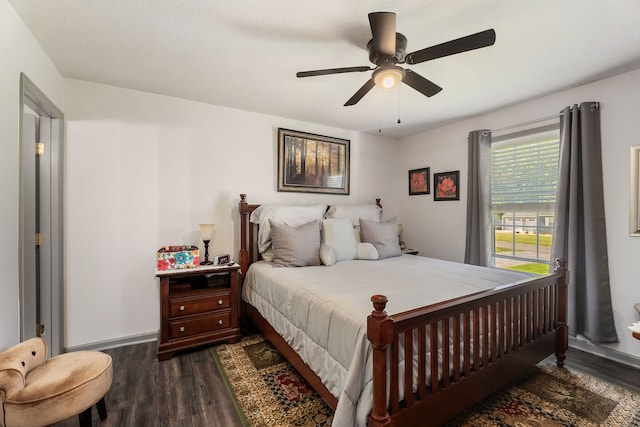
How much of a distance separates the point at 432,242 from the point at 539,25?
108 inches

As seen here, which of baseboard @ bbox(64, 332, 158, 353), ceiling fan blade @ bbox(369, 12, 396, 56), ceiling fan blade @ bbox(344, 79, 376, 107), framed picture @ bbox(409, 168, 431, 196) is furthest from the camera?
framed picture @ bbox(409, 168, 431, 196)

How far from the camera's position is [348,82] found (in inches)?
97.1

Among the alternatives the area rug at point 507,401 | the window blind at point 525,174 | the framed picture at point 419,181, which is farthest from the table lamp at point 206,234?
the window blind at point 525,174

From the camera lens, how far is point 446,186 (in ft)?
12.3

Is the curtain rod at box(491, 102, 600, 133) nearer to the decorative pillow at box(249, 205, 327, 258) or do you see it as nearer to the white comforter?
the white comforter

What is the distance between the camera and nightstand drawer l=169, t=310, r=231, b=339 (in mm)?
2379

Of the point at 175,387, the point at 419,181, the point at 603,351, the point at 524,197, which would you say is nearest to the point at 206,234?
the point at 175,387

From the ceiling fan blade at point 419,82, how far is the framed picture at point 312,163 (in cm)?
183

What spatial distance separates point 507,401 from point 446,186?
8.34 feet

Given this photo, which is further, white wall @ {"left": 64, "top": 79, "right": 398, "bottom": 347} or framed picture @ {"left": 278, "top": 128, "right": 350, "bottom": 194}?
framed picture @ {"left": 278, "top": 128, "right": 350, "bottom": 194}

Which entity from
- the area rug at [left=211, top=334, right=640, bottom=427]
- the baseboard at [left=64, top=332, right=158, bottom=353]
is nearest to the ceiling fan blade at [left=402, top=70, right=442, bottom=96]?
the area rug at [left=211, top=334, right=640, bottom=427]

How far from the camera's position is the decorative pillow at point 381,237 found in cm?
310

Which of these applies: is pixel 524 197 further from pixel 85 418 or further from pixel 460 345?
pixel 85 418

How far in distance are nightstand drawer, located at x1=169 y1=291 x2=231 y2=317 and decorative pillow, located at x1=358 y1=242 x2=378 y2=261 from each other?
4.52ft
